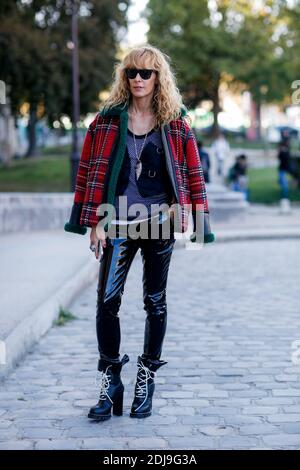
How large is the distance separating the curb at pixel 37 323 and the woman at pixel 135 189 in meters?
1.29

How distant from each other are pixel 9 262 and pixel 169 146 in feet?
21.9

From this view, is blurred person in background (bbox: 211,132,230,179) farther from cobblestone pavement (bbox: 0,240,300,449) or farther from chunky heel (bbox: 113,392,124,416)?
chunky heel (bbox: 113,392,124,416)

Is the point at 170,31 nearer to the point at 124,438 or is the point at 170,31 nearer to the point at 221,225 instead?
the point at 221,225

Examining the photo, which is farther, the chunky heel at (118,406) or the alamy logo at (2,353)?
the alamy logo at (2,353)

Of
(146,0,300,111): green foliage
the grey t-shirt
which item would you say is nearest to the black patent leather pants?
the grey t-shirt

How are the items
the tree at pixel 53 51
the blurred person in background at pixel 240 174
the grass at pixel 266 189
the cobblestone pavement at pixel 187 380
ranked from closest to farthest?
the cobblestone pavement at pixel 187 380, the blurred person in background at pixel 240 174, the tree at pixel 53 51, the grass at pixel 266 189

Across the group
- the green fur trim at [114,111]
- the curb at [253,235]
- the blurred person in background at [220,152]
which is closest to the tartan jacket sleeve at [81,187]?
the green fur trim at [114,111]

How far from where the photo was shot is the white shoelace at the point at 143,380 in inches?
189

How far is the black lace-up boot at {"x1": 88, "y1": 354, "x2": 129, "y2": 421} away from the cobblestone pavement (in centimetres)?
6

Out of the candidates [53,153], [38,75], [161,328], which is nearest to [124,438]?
[161,328]

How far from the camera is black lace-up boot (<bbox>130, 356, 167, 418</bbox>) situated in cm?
475

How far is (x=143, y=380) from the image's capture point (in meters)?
4.82

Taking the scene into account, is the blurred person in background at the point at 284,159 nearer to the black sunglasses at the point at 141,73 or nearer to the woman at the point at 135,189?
the woman at the point at 135,189

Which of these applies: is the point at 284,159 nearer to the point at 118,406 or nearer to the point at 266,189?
the point at 266,189
